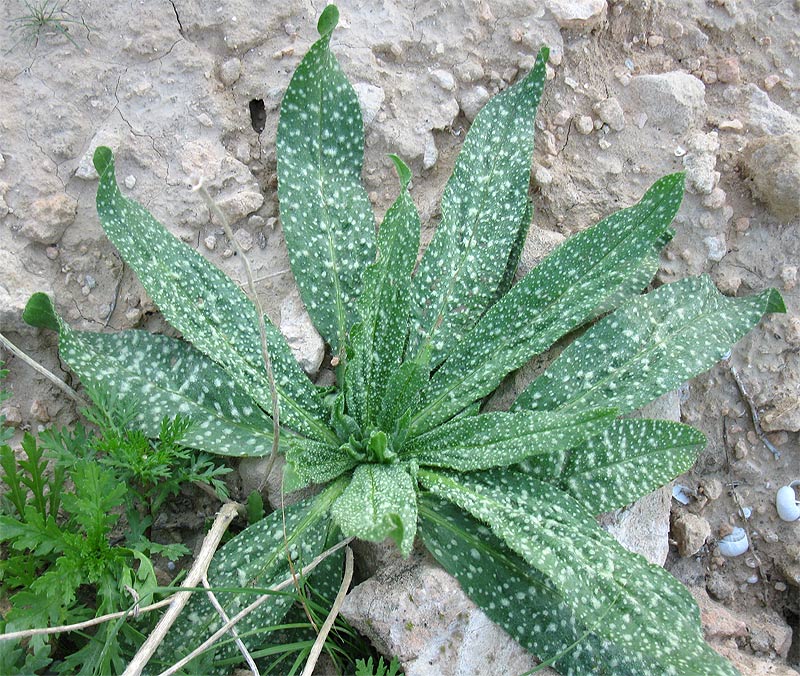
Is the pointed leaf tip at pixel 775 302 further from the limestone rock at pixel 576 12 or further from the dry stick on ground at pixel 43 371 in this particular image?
the dry stick on ground at pixel 43 371

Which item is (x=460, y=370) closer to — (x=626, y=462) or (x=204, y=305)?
(x=626, y=462)

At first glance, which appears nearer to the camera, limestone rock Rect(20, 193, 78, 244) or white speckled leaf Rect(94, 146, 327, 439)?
white speckled leaf Rect(94, 146, 327, 439)

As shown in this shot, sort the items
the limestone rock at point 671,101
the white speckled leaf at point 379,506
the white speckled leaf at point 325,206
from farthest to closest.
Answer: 1. the limestone rock at point 671,101
2. the white speckled leaf at point 325,206
3. the white speckled leaf at point 379,506

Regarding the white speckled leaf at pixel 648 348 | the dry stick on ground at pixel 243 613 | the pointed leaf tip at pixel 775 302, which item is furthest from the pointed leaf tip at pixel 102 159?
the pointed leaf tip at pixel 775 302

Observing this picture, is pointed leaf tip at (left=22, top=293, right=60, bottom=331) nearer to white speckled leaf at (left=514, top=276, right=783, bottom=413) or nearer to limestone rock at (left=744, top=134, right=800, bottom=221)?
white speckled leaf at (left=514, top=276, right=783, bottom=413)

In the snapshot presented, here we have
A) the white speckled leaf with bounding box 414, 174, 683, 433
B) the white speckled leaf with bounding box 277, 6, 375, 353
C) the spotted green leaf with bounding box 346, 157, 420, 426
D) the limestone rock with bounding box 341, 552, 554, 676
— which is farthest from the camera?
the white speckled leaf with bounding box 277, 6, 375, 353

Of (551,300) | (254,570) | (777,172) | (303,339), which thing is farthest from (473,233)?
(254,570)

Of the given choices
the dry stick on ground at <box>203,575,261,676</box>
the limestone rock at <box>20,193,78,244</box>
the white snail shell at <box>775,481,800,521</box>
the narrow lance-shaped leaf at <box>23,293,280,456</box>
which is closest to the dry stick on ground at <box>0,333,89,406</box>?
the narrow lance-shaped leaf at <box>23,293,280,456</box>

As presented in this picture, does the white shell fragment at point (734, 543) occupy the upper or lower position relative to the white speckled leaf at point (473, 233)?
lower
